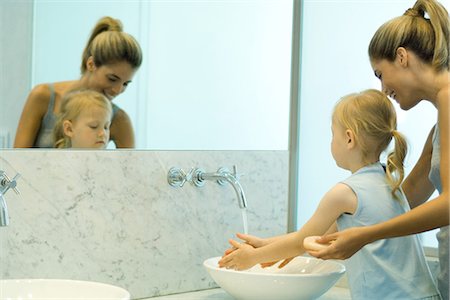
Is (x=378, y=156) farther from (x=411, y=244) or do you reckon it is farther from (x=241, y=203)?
(x=241, y=203)

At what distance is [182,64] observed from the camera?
254 cm

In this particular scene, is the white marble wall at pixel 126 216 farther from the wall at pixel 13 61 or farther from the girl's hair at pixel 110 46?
the girl's hair at pixel 110 46

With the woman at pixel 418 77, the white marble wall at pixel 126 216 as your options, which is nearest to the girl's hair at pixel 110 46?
the white marble wall at pixel 126 216

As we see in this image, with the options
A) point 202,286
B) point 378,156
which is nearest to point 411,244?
point 378,156

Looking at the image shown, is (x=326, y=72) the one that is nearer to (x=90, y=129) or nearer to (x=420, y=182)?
(x=420, y=182)

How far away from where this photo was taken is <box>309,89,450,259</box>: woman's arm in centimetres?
187

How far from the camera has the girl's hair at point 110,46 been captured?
2234 millimetres

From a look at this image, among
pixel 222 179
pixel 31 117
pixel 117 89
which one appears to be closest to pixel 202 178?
pixel 222 179

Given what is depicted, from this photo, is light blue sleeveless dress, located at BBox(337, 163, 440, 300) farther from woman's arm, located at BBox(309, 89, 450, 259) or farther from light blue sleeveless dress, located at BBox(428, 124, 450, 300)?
woman's arm, located at BBox(309, 89, 450, 259)

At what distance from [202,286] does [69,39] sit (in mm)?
963

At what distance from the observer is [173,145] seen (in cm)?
251

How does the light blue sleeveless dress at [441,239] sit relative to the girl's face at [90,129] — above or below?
below

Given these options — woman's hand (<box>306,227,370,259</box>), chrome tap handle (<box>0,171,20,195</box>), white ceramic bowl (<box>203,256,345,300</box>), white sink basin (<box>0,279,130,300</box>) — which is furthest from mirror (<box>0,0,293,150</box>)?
woman's hand (<box>306,227,370,259</box>)

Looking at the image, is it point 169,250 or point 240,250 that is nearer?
point 240,250
